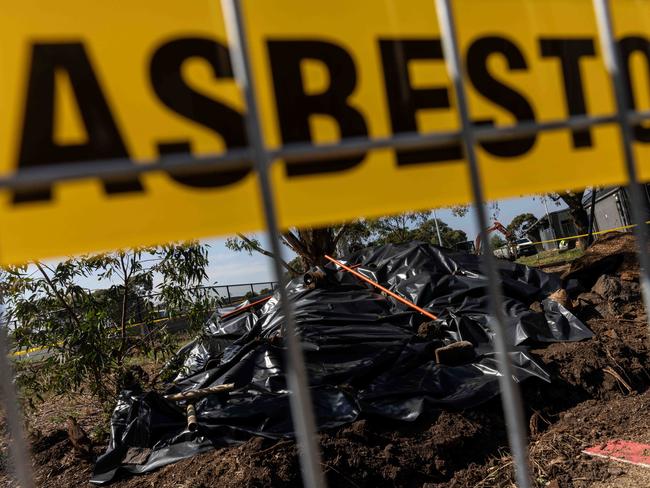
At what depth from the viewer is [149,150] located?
102 centimetres

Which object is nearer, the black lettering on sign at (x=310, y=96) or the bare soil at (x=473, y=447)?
the black lettering on sign at (x=310, y=96)

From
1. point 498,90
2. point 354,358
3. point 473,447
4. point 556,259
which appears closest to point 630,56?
point 498,90

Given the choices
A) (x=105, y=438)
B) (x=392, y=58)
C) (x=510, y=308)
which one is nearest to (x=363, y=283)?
(x=510, y=308)

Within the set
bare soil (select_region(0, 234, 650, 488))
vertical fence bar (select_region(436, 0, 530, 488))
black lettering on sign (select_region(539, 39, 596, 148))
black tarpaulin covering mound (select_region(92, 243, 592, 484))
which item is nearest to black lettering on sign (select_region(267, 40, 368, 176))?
vertical fence bar (select_region(436, 0, 530, 488))

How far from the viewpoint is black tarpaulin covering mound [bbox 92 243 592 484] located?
4195 millimetres

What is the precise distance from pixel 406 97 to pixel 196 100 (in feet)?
1.66

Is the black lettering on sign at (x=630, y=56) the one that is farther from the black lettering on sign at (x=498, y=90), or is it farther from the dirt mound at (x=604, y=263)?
the dirt mound at (x=604, y=263)

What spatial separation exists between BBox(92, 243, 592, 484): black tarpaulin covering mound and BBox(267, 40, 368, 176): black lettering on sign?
3262 millimetres

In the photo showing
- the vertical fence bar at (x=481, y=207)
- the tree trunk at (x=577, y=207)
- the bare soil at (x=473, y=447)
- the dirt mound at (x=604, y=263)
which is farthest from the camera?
the tree trunk at (x=577, y=207)

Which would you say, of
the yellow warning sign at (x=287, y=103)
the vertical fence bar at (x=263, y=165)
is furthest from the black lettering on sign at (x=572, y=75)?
the vertical fence bar at (x=263, y=165)

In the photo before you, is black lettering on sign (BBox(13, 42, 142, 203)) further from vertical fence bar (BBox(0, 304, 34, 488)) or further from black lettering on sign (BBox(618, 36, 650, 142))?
black lettering on sign (BBox(618, 36, 650, 142))

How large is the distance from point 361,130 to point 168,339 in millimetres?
4285

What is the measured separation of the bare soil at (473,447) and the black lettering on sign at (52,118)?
3.03 metres

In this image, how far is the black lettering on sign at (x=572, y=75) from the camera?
1.41 m
